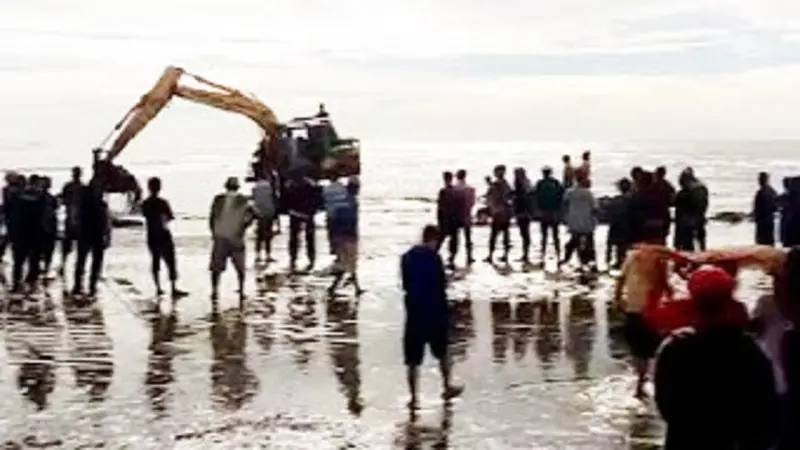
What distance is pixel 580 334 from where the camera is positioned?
15.9m

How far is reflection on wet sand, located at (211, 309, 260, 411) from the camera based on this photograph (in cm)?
1246

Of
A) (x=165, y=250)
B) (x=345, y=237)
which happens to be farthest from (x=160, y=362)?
(x=345, y=237)

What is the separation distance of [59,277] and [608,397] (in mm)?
12480

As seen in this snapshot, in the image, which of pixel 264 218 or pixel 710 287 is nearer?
pixel 710 287

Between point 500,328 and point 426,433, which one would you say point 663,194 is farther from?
point 426,433

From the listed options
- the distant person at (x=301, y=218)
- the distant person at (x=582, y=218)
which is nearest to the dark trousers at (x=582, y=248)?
the distant person at (x=582, y=218)

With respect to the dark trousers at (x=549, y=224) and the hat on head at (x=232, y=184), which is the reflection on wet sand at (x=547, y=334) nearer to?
the hat on head at (x=232, y=184)

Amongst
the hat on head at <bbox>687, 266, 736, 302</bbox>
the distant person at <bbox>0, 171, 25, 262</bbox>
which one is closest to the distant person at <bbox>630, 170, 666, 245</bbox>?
the distant person at <bbox>0, 171, 25, 262</bbox>

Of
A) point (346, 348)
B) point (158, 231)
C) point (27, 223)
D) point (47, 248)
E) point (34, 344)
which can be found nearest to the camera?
point (346, 348)

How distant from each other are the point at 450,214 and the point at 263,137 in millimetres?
14803

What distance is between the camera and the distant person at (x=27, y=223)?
20.6 meters

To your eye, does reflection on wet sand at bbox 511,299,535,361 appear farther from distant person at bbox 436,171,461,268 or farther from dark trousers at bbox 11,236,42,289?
dark trousers at bbox 11,236,42,289

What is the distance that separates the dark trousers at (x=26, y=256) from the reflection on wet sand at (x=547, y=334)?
23.9ft

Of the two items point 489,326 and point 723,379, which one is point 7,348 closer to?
point 489,326
